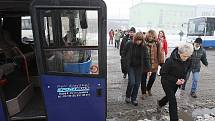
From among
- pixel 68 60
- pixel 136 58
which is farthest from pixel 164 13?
pixel 68 60

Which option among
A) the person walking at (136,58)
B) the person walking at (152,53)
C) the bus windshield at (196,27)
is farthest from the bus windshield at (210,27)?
the person walking at (136,58)

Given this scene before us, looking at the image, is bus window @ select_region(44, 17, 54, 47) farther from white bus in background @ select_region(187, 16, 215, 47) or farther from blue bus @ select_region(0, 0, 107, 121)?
white bus in background @ select_region(187, 16, 215, 47)

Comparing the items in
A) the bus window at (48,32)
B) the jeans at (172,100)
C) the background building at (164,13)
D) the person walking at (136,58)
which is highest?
the background building at (164,13)

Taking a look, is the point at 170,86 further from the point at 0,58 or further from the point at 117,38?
the point at 117,38

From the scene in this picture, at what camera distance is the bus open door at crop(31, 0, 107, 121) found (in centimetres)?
389

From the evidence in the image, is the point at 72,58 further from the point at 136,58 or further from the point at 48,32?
the point at 136,58

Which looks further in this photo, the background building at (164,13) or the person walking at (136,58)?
the background building at (164,13)

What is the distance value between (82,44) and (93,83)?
24.2 inches

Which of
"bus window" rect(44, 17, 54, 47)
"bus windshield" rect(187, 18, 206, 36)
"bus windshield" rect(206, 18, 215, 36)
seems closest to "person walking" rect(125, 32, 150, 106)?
"bus window" rect(44, 17, 54, 47)

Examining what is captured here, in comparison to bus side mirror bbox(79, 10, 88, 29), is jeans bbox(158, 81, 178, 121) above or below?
below

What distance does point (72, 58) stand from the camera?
407 cm

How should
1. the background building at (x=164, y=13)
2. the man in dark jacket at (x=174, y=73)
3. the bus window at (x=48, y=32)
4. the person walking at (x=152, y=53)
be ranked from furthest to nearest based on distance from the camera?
the background building at (x=164, y=13)
the person walking at (x=152, y=53)
the man in dark jacket at (x=174, y=73)
the bus window at (x=48, y=32)

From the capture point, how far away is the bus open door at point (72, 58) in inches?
153

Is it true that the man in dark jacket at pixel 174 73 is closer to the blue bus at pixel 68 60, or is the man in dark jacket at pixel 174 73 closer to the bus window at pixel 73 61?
the blue bus at pixel 68 60
